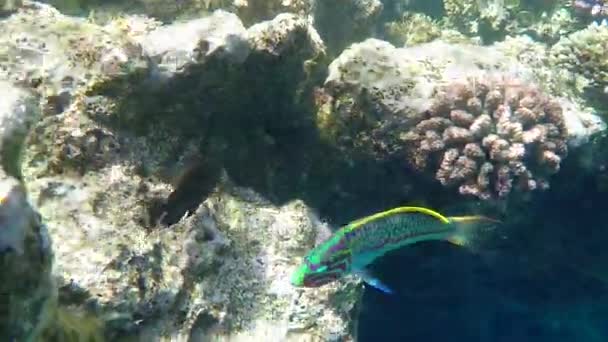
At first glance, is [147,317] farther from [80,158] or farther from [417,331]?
[417,331]

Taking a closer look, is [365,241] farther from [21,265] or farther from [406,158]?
[21,265]

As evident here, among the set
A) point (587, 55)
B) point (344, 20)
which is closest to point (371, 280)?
point (587, 55)

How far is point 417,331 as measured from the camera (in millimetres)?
6711

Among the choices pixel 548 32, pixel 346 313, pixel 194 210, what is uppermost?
pixel 548 32

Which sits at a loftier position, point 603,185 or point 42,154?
point 603,185

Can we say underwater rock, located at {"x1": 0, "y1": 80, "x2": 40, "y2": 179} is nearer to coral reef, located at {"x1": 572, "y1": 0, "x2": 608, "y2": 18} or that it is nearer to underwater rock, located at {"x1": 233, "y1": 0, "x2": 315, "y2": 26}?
underwater rock, located at {"x1": 233, "y1": 0, "x2": 315, "y2": 26}

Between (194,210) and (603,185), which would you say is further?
(603,185)

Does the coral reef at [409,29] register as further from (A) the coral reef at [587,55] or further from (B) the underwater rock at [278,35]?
(B) the underwater rock at [278,35]

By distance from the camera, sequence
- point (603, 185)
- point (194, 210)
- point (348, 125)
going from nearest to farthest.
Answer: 1. point (194, 210)
2. point (348, 125)
3. point (603, 185)

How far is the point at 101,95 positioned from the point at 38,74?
396 mm

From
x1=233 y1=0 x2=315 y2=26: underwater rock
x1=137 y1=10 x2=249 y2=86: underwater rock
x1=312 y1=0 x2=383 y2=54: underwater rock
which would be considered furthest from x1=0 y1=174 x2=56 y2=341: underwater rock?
x1=312 y1=0 x2=383 y2=54: underwater rock

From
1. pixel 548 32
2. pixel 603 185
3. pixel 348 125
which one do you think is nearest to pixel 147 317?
pixel 348 125

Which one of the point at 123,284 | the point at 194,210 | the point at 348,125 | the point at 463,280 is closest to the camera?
the point at 123,284

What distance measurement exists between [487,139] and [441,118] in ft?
1.38
